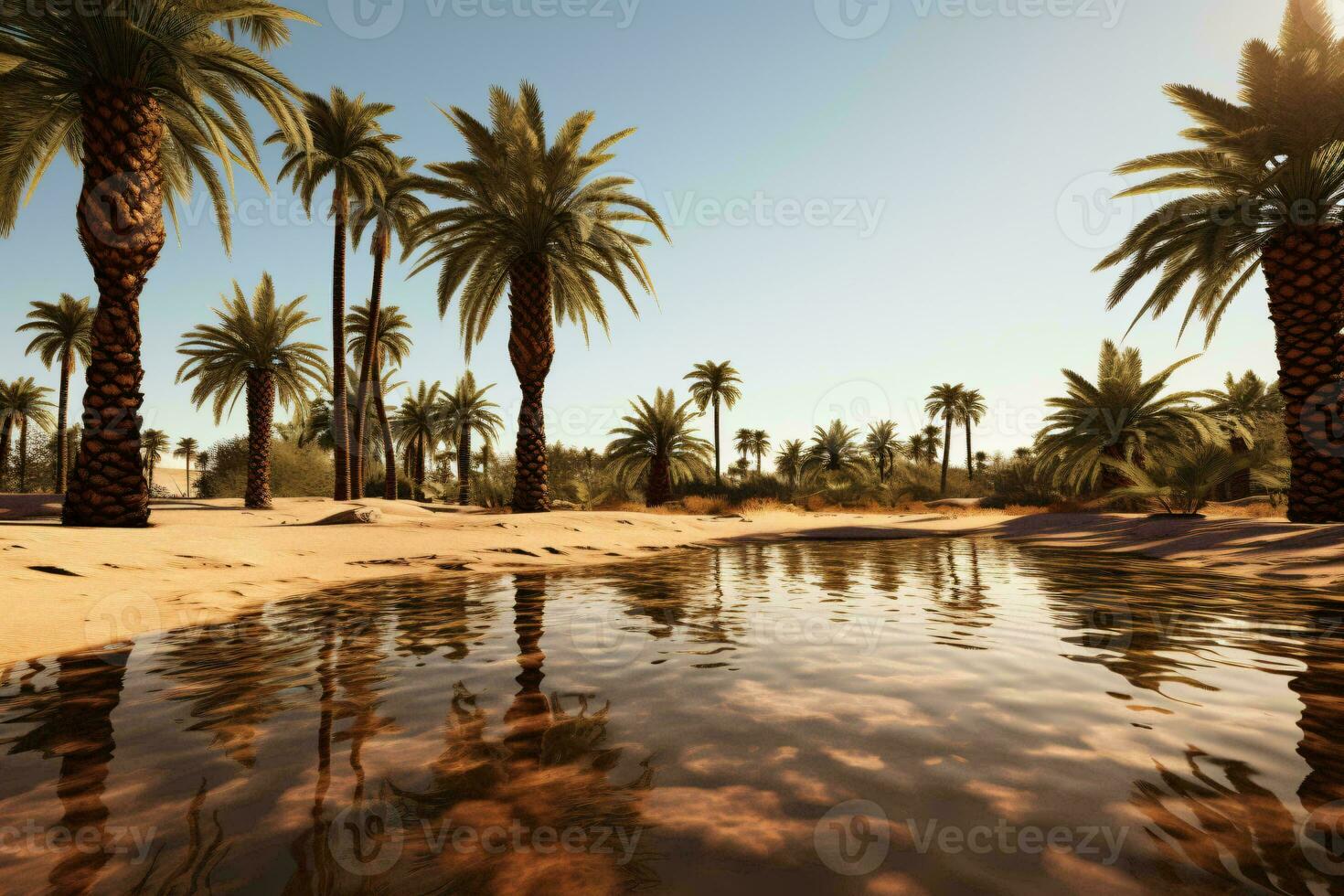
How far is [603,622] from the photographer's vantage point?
4703mm

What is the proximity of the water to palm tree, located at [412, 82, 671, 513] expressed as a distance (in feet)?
39.0

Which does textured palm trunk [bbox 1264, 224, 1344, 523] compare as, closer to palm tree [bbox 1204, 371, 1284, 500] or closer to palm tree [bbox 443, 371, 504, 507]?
palm tree [bbox 1204, 371, 1284, 500]

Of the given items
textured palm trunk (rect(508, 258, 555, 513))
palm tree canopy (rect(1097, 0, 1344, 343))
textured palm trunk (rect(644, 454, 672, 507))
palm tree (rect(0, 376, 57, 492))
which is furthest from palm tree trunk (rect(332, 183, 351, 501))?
palm tree (rect(0, 376, 57, 492))

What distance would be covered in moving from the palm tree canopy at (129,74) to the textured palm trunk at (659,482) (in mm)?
17395

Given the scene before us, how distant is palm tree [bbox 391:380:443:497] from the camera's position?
124 ft

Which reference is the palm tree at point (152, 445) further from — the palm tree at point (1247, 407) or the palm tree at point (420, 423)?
the palm tree at point (1247, 407)

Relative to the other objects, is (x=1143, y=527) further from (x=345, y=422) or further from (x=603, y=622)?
(x=345, y=422)

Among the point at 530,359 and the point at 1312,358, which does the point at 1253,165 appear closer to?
the point at 1312,358

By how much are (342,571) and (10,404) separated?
4579 cm

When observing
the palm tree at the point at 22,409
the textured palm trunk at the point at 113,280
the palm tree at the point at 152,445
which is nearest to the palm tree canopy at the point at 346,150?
the textured palm trunk at the point at 113,280

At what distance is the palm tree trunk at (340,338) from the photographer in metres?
19.3

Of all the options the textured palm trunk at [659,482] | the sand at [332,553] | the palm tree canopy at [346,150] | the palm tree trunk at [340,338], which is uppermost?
the palm tree canopy at [346,150]

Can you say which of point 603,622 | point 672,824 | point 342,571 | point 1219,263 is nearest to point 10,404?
point 342,571

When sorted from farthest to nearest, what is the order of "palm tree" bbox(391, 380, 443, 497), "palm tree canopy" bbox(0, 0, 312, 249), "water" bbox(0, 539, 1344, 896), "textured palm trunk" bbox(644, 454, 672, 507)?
"palm tree" bbox(391, 380, 443, 497)
"textured palm trunk" bbox(644, 454, 672, 507)
"palm tree canopy" bbox(0, 0, 312, 249)
"water" bbox(0, 539, 1344, 896)
